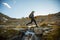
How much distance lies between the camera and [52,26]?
9.31ft

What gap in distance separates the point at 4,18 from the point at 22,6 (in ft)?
1.48

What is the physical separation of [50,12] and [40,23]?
12.6 inches

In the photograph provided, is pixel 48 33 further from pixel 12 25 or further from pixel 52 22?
pixel 12 25

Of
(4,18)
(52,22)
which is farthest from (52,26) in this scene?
(4,18)

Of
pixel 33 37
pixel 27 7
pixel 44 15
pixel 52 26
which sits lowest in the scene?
pixel 33 37

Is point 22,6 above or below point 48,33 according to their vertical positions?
above

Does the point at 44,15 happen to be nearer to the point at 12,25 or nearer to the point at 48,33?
the point at 48,33

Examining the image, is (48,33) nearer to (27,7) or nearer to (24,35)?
(24,35)

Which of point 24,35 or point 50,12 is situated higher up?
point 50,12

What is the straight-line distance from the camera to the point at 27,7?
3.03 meters

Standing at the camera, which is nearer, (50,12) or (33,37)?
(33,37)

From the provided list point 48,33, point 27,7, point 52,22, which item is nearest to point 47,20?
point 52,22

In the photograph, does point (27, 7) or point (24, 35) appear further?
point (27, 7)

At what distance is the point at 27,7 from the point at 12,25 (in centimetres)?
50
